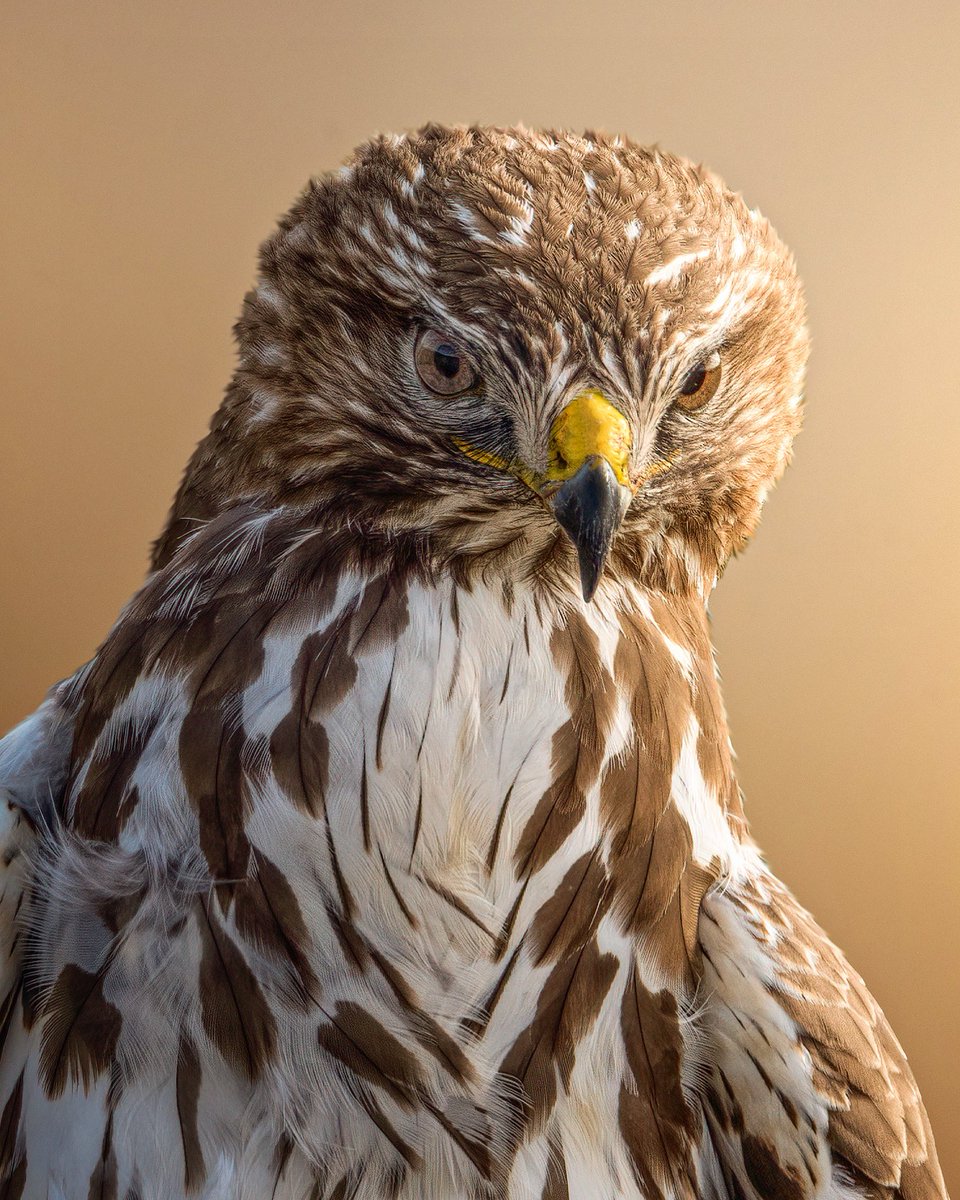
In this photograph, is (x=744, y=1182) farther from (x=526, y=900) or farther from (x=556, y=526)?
(x=556, y=526)

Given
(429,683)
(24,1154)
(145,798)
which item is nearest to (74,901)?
(145,798)

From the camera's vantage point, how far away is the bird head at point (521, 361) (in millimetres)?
652

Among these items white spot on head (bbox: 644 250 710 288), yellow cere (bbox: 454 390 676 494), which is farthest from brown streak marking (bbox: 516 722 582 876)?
white spot on head (bbox: 644 250 710 288)

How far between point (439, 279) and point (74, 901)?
0.50 m

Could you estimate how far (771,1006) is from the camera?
0.78m

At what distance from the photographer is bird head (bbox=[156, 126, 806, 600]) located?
652 mm

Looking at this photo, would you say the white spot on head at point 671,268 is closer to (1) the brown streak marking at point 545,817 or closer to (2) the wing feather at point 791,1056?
(1) the brown streak marking at point 545,817

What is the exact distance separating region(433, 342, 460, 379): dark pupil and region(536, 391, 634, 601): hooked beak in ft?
0.26

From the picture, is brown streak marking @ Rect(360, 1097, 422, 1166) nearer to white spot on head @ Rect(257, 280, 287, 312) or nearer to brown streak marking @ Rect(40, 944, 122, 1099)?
brown streak marking @ Rect(40, 944, 122, 1099)

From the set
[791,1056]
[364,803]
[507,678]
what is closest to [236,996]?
[364,803]

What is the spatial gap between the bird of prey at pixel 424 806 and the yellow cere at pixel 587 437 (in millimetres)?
14

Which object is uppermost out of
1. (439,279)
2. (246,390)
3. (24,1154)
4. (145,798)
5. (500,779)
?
(439,279)

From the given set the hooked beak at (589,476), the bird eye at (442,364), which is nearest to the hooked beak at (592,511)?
the hooked beak at (589,476)

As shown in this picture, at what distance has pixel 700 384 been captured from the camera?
2.37 ft
